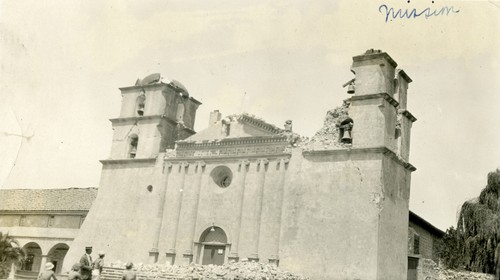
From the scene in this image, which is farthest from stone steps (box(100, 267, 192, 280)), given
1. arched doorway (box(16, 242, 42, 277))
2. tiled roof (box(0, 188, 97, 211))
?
arched doorway (box(16, 242, 42, 277))

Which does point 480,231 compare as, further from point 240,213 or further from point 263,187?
point 240,213

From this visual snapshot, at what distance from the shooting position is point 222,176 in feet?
92.2

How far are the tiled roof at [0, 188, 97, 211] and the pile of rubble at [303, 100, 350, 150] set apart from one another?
19.3 metres

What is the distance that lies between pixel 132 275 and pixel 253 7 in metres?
9.48

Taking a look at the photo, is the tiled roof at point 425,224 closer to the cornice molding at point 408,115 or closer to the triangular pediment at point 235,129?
the cornice molding at point 408,115

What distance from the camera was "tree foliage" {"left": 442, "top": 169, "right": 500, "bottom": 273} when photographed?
28469 mm

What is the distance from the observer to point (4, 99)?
70.4ft

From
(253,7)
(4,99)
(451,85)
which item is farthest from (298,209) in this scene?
(4,99)

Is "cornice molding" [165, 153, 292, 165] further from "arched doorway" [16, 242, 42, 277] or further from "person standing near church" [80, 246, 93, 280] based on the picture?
"arched doorway" [16, 242, 42, 277]

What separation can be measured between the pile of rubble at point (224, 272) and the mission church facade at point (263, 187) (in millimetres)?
1168

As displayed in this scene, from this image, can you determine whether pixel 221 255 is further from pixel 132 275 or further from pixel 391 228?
pixel 132 275

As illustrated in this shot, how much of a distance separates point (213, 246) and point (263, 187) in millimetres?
3860

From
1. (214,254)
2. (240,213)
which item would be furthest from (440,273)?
(214,254)

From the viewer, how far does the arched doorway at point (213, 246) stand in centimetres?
2669
